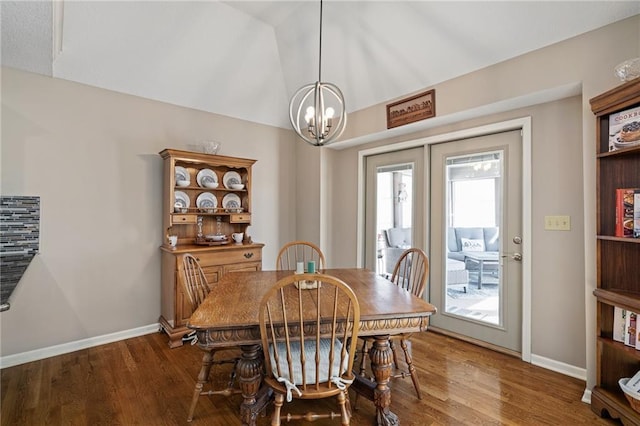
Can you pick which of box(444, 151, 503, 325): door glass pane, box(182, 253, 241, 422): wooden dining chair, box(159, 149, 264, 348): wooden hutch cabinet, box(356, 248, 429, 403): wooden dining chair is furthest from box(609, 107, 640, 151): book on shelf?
box(159, 149, 264, 348): wooden hutch cabinet

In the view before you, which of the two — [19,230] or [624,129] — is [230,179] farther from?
[624,129]

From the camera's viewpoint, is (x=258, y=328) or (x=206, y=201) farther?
(x=206, y=201)

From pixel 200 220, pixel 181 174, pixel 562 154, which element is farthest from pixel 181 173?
pixel 562 154

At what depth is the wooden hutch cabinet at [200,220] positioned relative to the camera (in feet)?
10.1

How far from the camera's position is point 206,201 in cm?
369

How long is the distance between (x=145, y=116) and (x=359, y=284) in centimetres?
290

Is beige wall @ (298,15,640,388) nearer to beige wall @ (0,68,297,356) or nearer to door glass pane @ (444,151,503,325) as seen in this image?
door glass pane @ (444,151,503,325)

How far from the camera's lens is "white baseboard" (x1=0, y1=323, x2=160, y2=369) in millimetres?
2568

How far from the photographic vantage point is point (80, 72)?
9.34 ft

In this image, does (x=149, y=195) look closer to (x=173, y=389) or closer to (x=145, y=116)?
(x=145, y=116)

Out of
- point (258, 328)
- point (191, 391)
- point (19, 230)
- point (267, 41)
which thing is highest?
point (267, 41)

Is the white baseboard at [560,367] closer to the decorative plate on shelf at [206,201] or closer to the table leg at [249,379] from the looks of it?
the table leg at [249,379]

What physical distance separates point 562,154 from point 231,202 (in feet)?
11.3

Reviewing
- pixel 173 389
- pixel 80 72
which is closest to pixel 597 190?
pixel 173 389
